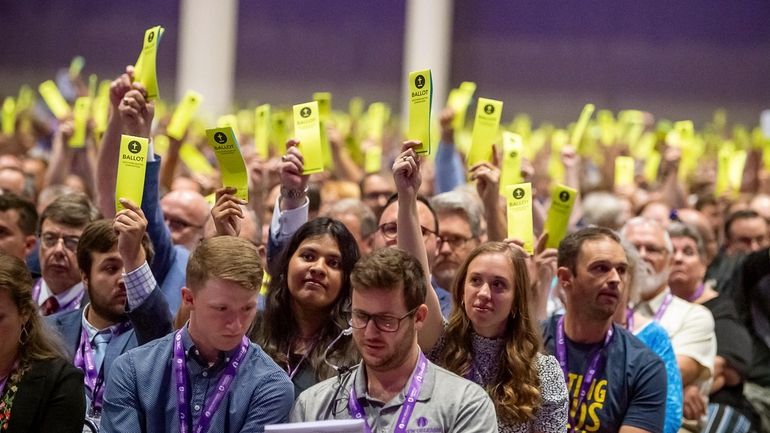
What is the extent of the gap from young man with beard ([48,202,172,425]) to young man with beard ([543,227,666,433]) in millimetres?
1547

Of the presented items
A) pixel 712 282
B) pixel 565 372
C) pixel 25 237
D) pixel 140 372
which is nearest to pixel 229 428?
pixel 140 372

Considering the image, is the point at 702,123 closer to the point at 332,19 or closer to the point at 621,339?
the point at 332,19

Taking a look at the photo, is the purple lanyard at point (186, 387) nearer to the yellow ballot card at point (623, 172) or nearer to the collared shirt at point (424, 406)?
the collared shirt at point (424, 406)

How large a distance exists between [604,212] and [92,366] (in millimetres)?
3806

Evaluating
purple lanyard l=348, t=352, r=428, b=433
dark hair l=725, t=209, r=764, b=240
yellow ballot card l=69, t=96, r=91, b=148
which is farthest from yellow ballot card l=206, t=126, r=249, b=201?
dark hair l=725, t=209, r=764, b=240

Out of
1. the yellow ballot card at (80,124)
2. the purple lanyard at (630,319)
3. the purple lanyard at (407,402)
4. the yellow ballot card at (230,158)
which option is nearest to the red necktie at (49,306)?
the yellow ballot card at (230,158)

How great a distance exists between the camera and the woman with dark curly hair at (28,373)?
3398mm

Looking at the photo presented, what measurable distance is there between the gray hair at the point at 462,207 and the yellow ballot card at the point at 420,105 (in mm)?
1027

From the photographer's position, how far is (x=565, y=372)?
445 centimetres

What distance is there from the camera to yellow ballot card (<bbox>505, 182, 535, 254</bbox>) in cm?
479

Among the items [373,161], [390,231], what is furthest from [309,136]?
[373,161]

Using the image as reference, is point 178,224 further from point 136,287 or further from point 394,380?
point 394,380

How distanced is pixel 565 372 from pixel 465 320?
635 millimetres

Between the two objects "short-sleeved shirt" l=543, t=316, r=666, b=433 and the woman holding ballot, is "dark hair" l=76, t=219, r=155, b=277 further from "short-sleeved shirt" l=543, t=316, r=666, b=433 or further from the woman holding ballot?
"short-sleeved shirt" l=543, t=316, r=666, b=433
